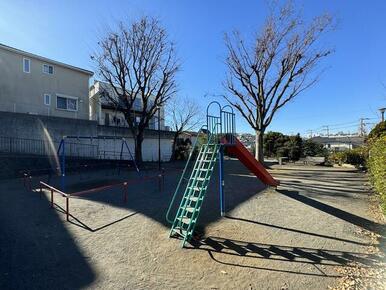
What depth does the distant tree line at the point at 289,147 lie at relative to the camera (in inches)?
1393

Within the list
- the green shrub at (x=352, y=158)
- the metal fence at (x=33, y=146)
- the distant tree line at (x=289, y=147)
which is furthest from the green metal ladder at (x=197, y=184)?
the distant tree line at (x=289, y=147)

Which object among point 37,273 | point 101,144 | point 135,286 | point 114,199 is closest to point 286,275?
point 135,286

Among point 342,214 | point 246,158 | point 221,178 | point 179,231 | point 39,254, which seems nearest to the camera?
point 39,254

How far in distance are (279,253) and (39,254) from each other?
4.36m

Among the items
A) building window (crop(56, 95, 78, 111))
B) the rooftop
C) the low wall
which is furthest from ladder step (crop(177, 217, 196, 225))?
building window (crop(56, 95, 78, 111))

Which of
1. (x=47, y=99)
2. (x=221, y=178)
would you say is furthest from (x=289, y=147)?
(x=221, y=178)

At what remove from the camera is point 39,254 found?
5.61 m

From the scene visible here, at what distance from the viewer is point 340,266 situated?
513 cm

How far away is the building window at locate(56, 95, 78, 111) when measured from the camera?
2602 centimetres

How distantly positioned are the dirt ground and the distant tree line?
25.7m

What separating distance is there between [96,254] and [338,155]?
25.7m

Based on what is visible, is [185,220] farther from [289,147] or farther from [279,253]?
[289,147]

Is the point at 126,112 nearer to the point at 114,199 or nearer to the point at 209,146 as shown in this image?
the point at 114,199

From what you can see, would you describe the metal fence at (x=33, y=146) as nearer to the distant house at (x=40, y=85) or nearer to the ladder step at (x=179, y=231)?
the distant house at (x=40, y=85)
